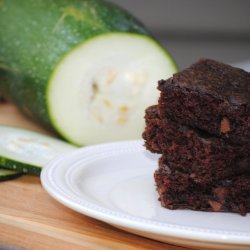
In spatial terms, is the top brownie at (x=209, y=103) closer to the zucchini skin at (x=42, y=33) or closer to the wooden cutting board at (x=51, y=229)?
the wooden cutting board at (x=51, y=229)

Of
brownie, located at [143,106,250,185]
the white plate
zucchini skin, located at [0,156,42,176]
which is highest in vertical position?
brownie, located at [143,106,250,185]

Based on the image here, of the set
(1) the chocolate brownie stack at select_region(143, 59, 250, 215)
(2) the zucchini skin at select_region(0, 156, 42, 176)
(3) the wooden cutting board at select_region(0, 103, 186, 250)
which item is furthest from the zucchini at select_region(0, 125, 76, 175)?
(1) the chocolate brownie stack at select_region(143, 59, 250, 215)

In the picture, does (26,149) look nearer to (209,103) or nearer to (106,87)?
(106,87)

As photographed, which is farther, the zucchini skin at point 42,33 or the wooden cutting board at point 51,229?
the zucchini skin at point 42,33

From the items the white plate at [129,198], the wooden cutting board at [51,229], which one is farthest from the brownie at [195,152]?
the wooden cutting board at [51,229]

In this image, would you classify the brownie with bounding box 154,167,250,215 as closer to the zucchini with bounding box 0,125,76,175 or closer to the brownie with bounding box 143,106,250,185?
the brownie with bounding box 143,106,250,185

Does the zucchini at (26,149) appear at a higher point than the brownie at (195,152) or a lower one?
lower

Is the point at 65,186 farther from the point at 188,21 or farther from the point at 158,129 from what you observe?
the point at 188,21
